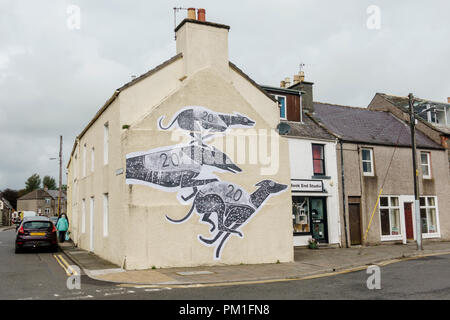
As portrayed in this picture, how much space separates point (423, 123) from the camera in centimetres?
2641

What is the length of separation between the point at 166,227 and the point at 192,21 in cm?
751

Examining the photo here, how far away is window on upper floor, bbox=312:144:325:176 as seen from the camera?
2100 centimetres

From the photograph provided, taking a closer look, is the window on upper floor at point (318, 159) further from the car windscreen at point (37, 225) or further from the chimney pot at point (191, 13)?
the car windscreen at point (37, 225)

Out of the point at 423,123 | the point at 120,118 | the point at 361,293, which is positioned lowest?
the point at 361,293

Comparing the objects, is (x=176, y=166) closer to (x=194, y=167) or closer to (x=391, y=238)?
(x=194, y=167)

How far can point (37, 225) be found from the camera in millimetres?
18484

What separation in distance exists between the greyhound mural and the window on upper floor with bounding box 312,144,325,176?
6.76m

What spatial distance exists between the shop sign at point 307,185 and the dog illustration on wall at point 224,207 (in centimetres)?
519

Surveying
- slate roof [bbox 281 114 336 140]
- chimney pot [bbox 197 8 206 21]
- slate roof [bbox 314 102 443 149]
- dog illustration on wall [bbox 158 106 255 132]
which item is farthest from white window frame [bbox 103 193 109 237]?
slate roof [bbox 314 102 443 149]
